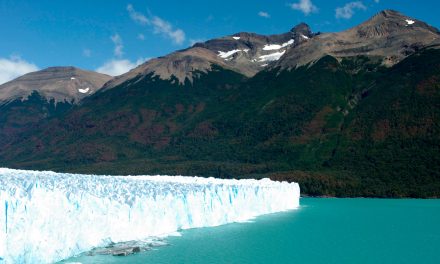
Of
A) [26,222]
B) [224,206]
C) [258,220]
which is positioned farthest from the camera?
[258,220]

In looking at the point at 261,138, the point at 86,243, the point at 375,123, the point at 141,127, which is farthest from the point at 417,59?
the point at 86,243

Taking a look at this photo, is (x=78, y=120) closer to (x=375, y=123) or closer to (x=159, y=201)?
(x=375, y=123)

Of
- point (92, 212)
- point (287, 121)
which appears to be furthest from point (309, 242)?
point (287, 121)

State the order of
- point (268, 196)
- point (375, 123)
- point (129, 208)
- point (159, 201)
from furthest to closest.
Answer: point (375, 123) → point (268, 196) → point (159, 201) → point (129, 208)

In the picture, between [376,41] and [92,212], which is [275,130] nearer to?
[376,41]

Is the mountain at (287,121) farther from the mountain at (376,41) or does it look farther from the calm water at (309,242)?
the calm water at (309,242)

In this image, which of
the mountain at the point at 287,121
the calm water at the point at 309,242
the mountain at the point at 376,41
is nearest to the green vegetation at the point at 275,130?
the mountain at the point at 287,121

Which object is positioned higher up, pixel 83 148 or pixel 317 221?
pixel 83 148

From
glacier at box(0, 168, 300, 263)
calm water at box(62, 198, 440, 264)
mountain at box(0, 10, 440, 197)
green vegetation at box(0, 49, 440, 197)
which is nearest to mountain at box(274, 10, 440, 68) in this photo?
mountain at box(0, 10, 440, 197)
